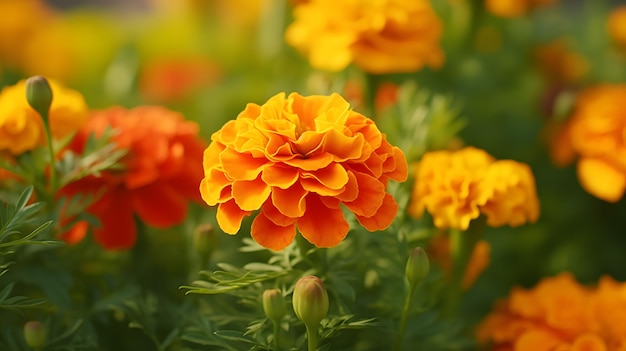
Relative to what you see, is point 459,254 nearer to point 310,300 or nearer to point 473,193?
point 473,193

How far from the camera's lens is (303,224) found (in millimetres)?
670

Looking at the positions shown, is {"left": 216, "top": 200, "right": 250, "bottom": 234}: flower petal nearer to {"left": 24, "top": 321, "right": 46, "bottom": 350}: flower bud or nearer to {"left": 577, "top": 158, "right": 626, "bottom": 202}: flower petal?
{"left": 24, "top": 321, "right": 46, "bottom": 350}: flower bud

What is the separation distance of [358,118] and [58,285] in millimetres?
348

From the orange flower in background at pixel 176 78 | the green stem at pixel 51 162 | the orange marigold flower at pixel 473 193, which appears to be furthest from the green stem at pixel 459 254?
the orange flower in background at pixel 176 78

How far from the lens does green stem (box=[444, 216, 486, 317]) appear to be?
33.9 inches

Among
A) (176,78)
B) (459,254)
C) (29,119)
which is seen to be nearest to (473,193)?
(459,254)

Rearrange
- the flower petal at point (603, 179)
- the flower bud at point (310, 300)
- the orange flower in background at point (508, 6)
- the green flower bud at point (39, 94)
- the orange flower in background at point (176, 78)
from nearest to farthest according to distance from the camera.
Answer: the flower bud at point (310, 300), the green flower bud at point (39, 94), the flower petal at point (603, 179), the orange flower in background at point (508, 6), the orange flower in background at point (176, 78)

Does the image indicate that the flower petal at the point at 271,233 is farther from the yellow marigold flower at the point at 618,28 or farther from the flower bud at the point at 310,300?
the yellow marigold flower at the point at 618,28

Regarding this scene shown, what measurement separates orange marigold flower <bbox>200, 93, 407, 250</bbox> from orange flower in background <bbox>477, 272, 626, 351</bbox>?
0.27 metres

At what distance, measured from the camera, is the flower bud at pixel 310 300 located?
0.65 meters

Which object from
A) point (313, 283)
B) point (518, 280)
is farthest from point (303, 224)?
point (518, 280)

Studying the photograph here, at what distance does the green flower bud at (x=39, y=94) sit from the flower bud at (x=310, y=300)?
336 mm

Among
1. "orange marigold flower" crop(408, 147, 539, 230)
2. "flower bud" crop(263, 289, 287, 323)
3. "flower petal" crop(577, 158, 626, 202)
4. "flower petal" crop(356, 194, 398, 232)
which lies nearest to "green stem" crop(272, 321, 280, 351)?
"flower bud" crop(263, 289, 287, 323)

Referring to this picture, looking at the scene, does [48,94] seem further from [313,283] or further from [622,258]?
[622,258]
